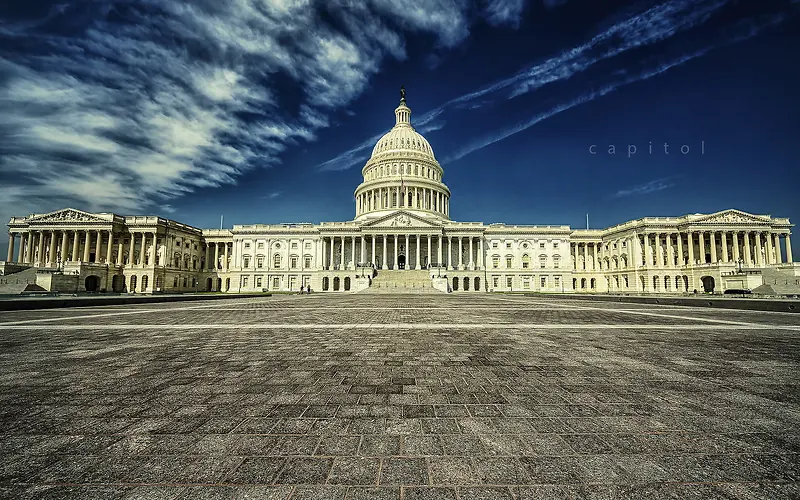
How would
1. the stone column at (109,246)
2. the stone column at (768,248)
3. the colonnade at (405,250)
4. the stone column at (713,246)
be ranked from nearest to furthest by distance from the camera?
the stone column at (109,246), the stone column at (713,246), the stone column at (768,248), the colonnade at (405,250)

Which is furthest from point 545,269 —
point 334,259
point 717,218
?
point 334,259

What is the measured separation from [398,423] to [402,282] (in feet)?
193

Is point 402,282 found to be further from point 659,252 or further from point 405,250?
point 659,252

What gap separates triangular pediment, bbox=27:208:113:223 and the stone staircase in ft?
172

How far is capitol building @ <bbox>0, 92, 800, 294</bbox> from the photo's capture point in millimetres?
67375

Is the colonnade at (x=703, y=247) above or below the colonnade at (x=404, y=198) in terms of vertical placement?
below

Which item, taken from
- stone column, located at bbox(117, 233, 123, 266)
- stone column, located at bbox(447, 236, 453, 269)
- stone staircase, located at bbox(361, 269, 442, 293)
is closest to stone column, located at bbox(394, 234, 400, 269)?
stone staircase, located at bbox(361, 269, 442, 293)

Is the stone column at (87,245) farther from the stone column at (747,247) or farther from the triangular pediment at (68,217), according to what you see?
the stone column at (747,247)

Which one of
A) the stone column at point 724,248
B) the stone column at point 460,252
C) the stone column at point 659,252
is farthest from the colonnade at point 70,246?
the stone column at point 724,248

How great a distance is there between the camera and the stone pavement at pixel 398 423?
102 inches

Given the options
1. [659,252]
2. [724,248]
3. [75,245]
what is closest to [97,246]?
[75,245]

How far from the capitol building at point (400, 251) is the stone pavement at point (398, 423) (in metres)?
52.2

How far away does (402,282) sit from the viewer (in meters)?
62.3

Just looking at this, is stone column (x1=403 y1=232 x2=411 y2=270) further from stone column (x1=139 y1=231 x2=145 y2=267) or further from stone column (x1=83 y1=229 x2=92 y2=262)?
stone column (x1=83 y1=229 x2=92 y2=262)
